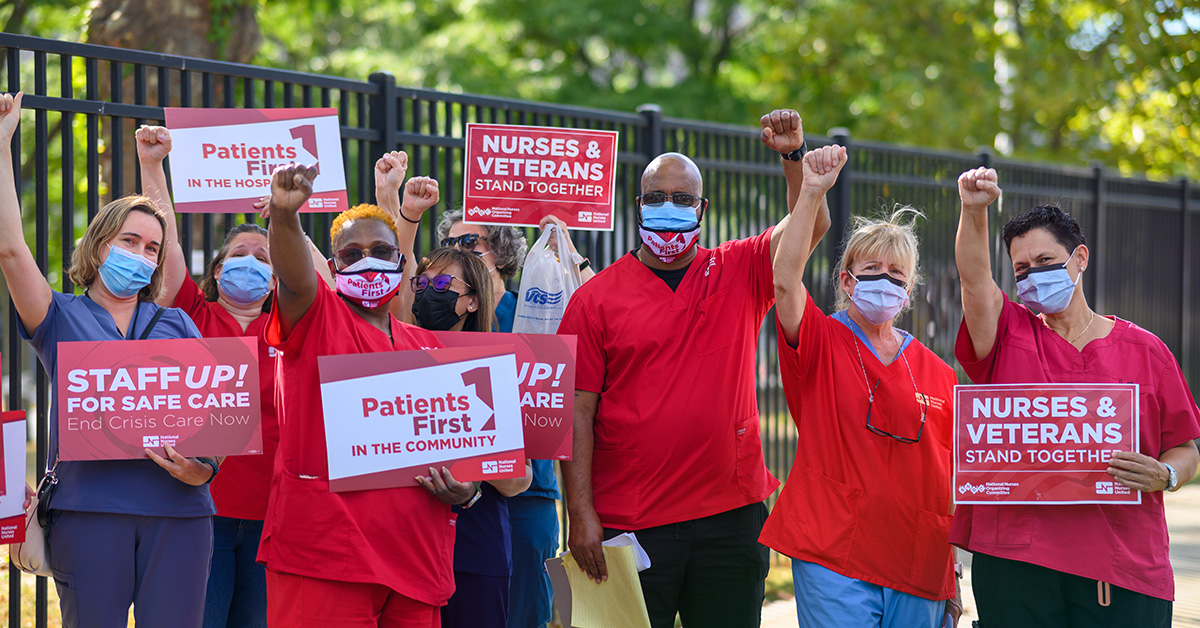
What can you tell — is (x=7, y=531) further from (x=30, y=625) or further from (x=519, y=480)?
(x=30, y=625)

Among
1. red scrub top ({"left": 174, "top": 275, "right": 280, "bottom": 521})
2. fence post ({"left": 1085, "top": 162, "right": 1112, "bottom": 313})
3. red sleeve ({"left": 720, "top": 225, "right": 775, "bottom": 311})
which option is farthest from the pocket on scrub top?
fence post ({"left": 1085, "top": 162, "right": 1112, "bottom": 313})

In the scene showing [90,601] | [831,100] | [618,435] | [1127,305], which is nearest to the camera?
[90,601]

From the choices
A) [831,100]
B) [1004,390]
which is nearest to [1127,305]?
[831,100]

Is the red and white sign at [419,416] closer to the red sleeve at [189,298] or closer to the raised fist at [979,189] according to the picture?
the red sleeve at [189,298]

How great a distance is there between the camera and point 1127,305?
11742mm

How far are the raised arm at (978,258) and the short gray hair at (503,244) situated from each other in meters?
1.95

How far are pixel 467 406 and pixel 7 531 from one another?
4.81ft

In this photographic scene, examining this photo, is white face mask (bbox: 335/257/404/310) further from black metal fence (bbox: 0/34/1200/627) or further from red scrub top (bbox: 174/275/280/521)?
black metal fence (bbox: 0/34/1200/627)

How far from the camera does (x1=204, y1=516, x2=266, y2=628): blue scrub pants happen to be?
420cm

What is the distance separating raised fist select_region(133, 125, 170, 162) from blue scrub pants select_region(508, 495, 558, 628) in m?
1.89

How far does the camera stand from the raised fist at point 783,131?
12.5 feet

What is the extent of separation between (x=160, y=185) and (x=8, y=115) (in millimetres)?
630

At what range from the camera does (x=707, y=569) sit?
3.92 meters

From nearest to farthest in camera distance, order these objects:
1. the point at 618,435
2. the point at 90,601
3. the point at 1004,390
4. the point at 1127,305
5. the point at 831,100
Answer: the point at 90,601 < the point at 1004,390 < the point at 618,435 < the point at 1127,305 < the point at 831,100
